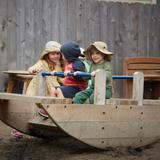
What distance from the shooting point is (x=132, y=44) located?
34.6 ft

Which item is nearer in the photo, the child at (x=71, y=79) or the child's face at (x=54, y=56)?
the child at (x=71, y=79)

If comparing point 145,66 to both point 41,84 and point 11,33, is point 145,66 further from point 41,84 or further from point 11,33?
point 41,84

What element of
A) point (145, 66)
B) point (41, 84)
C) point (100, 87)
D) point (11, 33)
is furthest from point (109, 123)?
point (145, 66)

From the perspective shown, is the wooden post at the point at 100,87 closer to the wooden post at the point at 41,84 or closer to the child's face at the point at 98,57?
the child's face at the point at 98,57

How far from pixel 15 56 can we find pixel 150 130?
12.5 feet

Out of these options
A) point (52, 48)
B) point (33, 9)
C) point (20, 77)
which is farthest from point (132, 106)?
point (33, 9)

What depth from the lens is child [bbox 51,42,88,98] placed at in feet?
20.3

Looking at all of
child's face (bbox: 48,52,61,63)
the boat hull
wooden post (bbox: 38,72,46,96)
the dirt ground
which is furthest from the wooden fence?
the boat hull

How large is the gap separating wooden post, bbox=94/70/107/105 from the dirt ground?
0.56m

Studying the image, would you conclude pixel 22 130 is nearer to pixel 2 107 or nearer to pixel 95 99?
pixel 2 107

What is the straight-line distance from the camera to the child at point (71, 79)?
6184mm

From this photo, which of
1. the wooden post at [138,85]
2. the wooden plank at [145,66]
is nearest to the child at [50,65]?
the wooden post at [138,85]

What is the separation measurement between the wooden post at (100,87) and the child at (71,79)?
0.46 m

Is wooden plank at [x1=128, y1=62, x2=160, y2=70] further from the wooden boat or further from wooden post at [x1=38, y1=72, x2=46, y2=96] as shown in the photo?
the wooden boat
